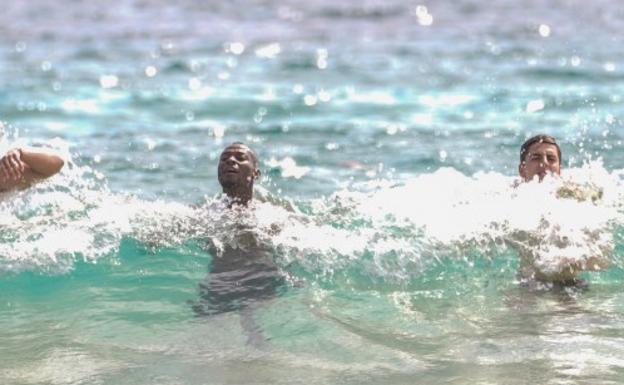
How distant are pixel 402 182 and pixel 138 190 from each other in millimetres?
2787

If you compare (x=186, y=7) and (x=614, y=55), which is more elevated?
(x=186, y=7)

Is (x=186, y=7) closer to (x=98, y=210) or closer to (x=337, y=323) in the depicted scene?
(x=98, y=210)

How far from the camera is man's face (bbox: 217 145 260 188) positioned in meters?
9.01

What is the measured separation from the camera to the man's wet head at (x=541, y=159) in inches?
352

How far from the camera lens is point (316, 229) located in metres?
9.16

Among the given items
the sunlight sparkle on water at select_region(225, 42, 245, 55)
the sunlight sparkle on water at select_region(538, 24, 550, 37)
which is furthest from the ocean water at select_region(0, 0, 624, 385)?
the sunlight sparkle on water at select_region(538, 24, 550, 37)

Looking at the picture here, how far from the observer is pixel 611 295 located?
810 centimetres

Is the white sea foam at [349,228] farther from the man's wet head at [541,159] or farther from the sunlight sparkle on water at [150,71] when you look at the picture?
the sunlight sparkle on water at [150,71]

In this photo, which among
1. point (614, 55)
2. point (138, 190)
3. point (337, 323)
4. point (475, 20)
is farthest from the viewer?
point (475, 20)

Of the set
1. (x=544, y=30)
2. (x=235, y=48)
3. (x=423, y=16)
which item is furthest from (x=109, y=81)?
(x=423, y=16)

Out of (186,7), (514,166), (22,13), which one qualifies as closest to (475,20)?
(186,7)

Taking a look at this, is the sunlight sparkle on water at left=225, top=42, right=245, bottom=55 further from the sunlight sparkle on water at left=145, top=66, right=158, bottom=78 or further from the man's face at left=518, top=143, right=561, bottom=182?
the man's face at left=518, top=143, right=561, bottom=182

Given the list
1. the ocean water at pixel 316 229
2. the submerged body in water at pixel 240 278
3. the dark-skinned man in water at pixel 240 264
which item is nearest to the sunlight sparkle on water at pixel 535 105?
the ocean water at pixel 316 229

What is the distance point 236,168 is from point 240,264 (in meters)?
0.90
